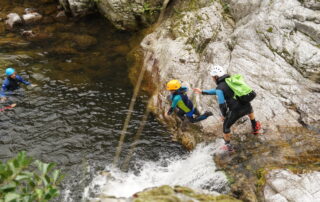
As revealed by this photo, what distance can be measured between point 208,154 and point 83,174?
14.9 feet

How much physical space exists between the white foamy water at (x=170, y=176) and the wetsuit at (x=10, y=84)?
6812mm

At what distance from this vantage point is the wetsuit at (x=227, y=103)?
9.09 meters

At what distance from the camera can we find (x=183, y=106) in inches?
434

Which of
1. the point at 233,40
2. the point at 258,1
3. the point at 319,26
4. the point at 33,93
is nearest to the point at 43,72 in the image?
the point at 33,93

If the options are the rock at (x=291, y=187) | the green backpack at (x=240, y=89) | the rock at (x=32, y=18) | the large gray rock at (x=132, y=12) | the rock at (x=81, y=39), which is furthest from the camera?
the rock at (x=32, y=18)

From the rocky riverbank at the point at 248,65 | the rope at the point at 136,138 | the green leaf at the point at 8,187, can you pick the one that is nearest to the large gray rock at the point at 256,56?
the rocky riverbank at the point at 248,65

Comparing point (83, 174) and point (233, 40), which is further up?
point (233, 40)

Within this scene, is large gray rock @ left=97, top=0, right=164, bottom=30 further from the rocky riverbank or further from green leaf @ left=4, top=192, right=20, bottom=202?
green leaf @ left=4, top=192, right=20, bottom=202

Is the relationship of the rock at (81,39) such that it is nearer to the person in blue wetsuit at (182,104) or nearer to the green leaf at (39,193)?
the person in blue wetsuit at (182,104)

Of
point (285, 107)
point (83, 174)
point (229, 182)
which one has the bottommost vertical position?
point (83, 174)

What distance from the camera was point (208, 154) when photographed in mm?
10352

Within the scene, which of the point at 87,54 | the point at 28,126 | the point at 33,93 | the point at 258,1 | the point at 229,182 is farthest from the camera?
the point at 87,54

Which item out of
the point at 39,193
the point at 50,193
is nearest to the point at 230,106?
the point at 50,193

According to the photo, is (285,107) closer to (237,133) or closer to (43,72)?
(237,133)
